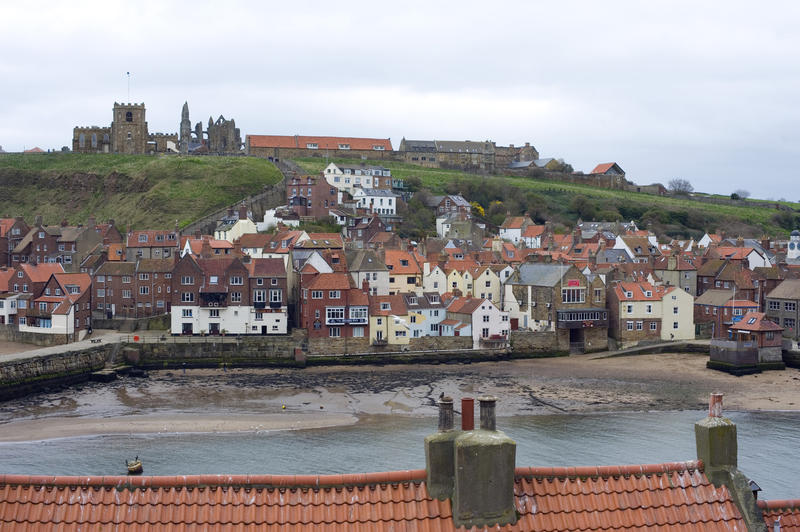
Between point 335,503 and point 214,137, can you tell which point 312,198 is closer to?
point 214,137

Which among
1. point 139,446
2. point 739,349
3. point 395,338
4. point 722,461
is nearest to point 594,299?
point 739,349

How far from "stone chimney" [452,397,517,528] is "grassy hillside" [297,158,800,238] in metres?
101

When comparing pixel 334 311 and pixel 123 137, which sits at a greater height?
pixel 123 137

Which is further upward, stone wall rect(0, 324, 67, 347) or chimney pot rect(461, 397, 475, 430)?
chimney pot rect(461, 397, 475, 430)

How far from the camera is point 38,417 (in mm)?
40094

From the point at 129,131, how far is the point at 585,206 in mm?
72356

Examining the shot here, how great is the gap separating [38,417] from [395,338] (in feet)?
81.7

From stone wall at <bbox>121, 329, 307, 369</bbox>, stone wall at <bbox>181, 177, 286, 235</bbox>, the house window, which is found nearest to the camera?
stone wall at <bbox>121, 329, 307, 369</bbox>

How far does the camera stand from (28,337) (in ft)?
189

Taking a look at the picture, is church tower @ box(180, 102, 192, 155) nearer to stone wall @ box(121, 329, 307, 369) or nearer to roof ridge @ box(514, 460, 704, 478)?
stone wall @ box(121, 329, 307, 369)

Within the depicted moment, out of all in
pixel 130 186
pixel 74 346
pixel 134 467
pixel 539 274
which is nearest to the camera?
pixel 134 467

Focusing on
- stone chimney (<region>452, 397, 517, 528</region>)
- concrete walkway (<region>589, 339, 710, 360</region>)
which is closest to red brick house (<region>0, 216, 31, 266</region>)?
concrete walkway (<region>589, 339, 710, 360</region>)

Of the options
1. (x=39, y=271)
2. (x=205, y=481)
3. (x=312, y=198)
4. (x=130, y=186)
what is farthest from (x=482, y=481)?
(x=130, y=186)

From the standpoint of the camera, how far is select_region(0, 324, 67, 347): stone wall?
186ft
